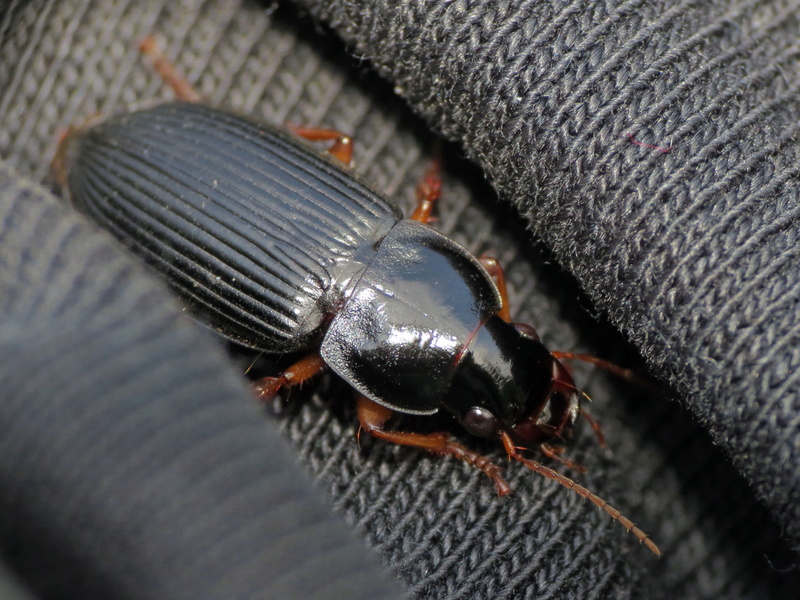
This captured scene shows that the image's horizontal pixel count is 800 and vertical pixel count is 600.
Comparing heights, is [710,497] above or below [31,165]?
above

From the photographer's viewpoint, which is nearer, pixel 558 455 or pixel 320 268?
pixel 558 455

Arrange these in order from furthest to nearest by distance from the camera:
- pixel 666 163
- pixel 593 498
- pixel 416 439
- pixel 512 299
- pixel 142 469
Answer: pixel 512 299, pixel 416 439, pixel 593 498, pixel 666 163, pixel 142 469

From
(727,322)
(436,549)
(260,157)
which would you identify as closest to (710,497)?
(727,322)

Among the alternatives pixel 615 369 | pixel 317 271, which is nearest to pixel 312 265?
pixel 317 271

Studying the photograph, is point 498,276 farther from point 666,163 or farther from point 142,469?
point 142,469

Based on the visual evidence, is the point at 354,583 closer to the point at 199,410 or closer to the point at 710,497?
the point at 199,410

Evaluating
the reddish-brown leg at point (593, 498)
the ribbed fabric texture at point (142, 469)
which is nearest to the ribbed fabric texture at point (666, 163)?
the reddish-brown leg at point (593, 498)

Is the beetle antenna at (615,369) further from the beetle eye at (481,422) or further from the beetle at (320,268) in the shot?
the beetle eye at (481,422)
